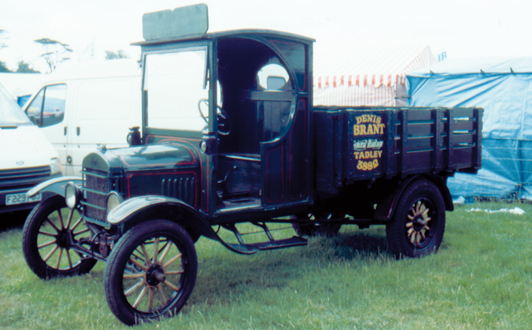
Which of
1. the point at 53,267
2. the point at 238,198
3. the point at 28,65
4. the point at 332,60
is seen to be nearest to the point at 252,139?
the point at 238,198

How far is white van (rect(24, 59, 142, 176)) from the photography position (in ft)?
30.1

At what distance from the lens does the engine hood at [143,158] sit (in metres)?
4.36

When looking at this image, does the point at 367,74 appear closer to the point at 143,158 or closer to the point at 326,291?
the point at 326,291

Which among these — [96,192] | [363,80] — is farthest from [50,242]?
[363,80]

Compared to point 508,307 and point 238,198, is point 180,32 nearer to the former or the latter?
point 238,198

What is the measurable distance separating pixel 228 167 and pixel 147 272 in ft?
6.55

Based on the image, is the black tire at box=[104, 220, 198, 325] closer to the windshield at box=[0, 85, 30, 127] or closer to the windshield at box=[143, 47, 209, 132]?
the windshield at box=[143, 47, 209, 132]

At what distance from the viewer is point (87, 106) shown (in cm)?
948

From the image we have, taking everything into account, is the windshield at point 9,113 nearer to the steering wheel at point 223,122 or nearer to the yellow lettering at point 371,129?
the steering wheel at point 223,122

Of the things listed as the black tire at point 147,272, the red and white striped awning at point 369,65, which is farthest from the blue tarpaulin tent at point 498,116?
the black tire at point 147,272

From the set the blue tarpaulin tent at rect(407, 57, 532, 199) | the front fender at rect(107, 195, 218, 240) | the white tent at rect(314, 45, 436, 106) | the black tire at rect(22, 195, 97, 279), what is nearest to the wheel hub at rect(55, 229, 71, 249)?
the black tire at rect(22, 195, 97, 279)

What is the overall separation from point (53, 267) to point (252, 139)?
8.20ft

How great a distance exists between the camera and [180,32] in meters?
4.58

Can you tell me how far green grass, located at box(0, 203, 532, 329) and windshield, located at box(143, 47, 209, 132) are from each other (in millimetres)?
1590
